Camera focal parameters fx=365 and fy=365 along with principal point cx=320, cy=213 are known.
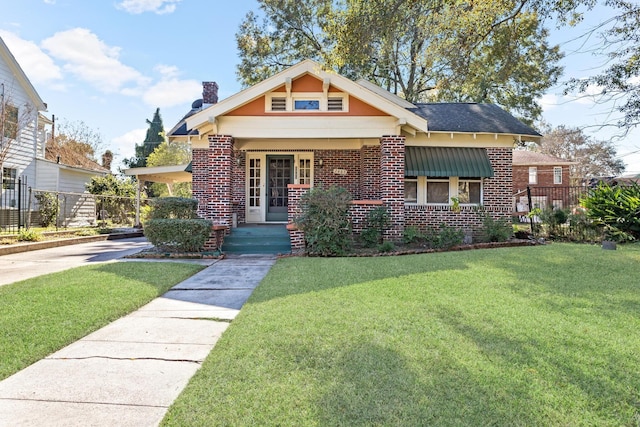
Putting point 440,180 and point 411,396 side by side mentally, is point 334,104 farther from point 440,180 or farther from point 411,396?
point 411,396

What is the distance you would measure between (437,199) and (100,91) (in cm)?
2713

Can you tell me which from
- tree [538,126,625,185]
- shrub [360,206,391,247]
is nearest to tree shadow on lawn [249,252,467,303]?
shrub [360,206,391,247]

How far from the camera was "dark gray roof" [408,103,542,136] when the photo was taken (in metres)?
11.5

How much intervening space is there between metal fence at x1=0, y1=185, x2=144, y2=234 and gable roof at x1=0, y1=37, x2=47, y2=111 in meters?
4.25

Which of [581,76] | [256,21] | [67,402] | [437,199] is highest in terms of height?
[256,21]

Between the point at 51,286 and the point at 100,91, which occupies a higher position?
the point at 100,91

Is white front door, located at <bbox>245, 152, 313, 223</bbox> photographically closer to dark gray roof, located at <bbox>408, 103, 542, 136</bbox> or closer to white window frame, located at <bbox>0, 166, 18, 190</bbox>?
dark gray roof, located at <bbox>408, 103, 542, 136</bbox>

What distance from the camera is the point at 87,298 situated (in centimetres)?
473

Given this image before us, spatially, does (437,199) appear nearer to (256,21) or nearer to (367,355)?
(367,355)

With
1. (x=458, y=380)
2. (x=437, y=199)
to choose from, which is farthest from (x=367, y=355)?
(x=437, y=199)

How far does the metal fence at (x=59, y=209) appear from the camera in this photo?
1413cm

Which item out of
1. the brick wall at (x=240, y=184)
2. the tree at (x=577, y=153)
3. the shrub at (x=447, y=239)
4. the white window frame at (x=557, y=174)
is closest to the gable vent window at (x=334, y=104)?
the brick wall at (x=240, y=184)

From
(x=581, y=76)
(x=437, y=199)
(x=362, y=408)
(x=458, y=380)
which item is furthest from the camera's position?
(x=437, y=199)

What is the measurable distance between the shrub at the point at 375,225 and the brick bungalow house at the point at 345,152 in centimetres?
20
